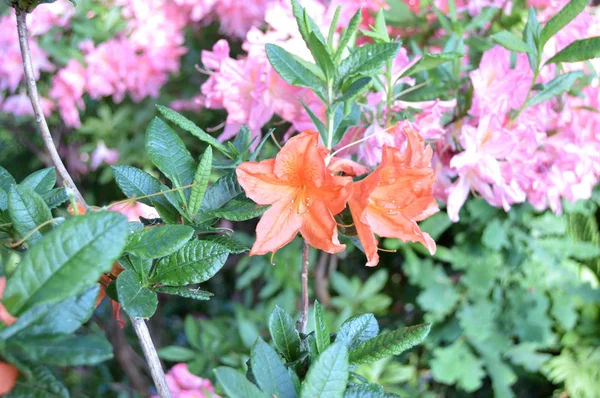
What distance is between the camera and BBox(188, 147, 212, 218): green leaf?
0.49m

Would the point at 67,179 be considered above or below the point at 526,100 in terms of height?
above

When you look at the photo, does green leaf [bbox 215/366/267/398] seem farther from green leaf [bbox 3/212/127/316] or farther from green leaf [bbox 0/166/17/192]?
green leaf [bbox 0/166/17/192]

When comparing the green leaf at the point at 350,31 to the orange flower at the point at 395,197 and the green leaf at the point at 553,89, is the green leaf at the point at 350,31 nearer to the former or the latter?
the orange flower at the point at 395,197

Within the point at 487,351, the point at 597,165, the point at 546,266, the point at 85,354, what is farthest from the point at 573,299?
the point at 85,354

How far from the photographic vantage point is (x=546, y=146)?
0.84m

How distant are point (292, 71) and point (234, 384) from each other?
1.05ft

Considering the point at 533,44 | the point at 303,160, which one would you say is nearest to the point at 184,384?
the point at 303,160

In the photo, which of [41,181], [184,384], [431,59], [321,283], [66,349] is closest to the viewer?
[66,349]

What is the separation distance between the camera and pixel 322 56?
21.4 inches

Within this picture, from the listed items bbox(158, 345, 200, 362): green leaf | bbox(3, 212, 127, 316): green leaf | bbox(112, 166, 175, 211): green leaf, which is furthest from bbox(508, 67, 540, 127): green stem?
bbox(158, 345, 200, 362): green leaf

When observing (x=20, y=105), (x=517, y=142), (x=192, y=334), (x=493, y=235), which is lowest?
(x=192, y=334)

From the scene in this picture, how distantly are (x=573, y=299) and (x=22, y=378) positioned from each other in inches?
56.9

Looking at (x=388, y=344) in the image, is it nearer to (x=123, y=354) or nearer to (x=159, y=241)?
(x=159, y=241)

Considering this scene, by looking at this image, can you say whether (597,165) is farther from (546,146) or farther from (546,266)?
(546,266)
